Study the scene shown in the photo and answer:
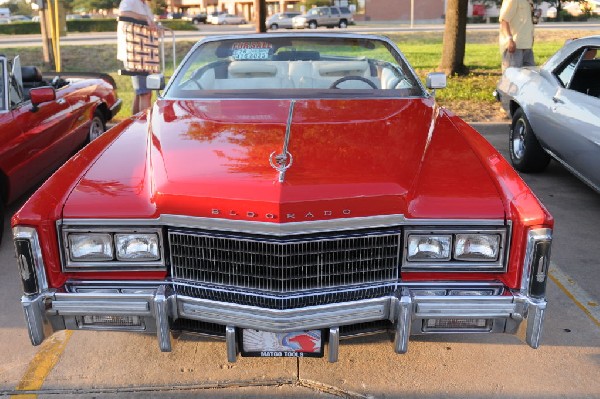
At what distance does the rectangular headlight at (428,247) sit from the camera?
2615mm

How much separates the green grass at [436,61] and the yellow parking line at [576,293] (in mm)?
5400

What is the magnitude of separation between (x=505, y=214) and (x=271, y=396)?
139cm

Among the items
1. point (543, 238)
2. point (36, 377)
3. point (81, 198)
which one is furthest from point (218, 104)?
point (543, 238)

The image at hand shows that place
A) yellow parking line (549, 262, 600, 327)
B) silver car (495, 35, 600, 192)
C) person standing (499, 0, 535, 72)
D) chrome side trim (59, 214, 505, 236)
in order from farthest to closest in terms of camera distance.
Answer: person standing (499, 0, 535, 72)
silver car (495, 35, 600, 192)
yellow parking line (549, 262, 600, 327)
chrome side trim (59, 214, 505, 236)

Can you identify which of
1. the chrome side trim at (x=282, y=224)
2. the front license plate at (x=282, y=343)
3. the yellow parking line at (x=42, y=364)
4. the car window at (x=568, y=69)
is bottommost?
the yellow parking line at (x=42, y=364)

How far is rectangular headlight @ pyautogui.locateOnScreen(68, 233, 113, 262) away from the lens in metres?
2.63

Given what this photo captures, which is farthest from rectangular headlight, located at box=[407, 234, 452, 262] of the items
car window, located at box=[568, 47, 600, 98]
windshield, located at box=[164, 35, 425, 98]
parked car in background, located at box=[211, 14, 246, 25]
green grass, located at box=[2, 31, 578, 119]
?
parked car in background, located at box=[211, 14, 246, 25]

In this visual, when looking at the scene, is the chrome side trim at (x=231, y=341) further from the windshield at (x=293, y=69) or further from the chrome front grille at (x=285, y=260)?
the windshield at (x=293, y=69)

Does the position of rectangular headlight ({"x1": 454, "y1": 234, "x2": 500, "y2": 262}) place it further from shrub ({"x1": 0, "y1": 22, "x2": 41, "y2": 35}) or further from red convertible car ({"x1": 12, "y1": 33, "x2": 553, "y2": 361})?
shrub ({"x1": 0, "y1": 22, "x2": 41, "y2": 35})

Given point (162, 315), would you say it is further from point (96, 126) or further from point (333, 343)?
point (96, 126)

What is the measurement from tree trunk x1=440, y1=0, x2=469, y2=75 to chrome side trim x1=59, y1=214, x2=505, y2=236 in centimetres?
970

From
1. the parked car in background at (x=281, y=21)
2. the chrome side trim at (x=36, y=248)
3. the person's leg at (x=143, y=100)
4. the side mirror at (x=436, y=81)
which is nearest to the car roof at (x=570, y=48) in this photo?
the side mirror at (x=436, y=81)

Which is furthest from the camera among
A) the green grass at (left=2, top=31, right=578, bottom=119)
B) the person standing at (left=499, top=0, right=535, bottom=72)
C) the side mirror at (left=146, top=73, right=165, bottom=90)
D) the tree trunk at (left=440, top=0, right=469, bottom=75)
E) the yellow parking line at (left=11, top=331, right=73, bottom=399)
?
the tree trunk at (left=440, top=0, right=469, bottom=75)

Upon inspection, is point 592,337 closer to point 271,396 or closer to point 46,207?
point 271,396
